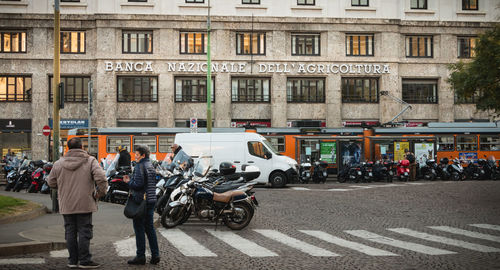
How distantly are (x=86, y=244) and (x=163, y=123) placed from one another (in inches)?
1158

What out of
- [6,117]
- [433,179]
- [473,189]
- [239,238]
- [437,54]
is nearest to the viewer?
[239,238]

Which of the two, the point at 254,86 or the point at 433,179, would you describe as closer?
the point at 433,179

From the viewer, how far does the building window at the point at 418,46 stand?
126 ft

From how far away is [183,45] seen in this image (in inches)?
1451

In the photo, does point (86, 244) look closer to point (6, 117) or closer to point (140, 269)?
point (140, 269)

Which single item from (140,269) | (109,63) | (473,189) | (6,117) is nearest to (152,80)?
(109,63)

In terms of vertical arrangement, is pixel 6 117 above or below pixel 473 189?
above

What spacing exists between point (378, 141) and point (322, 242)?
64.7 feet

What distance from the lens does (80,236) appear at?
7.00 meters

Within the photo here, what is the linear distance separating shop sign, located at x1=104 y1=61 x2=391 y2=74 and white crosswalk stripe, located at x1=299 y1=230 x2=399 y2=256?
27.1 m

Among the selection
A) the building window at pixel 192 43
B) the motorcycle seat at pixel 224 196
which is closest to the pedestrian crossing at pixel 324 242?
the motorcycle seat at pixel 224 196

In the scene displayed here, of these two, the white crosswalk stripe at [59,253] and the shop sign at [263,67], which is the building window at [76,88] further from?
the white crosswalk stripe at [59,253]

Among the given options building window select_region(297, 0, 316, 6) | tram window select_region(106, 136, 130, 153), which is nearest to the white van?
tram window select_region(106, 136, 130, 153)

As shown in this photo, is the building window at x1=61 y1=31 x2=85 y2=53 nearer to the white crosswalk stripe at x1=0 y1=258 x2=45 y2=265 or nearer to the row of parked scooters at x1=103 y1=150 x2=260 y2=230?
the row of parked scooters at x1=103 y1=150 x2=260 y2=230
